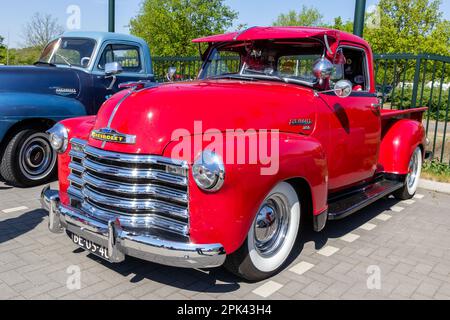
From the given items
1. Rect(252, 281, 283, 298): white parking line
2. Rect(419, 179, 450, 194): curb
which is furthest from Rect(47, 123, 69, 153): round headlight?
Rect(419, 179, 450, 194): curb

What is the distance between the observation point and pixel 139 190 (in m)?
2.97

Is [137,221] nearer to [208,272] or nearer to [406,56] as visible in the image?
[208,272]

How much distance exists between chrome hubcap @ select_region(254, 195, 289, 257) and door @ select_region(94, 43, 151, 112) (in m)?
4.20

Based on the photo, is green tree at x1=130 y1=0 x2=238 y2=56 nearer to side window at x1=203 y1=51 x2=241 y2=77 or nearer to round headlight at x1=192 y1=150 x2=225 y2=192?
side window at x1=203 y1=51 x2=241 y2=77

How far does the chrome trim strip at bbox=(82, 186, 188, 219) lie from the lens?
2.88 m

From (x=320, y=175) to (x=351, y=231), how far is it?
1.44 meters

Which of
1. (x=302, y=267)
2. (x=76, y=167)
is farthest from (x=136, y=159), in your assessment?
(x=302, y=267)

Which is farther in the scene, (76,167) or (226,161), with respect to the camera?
(76,167)

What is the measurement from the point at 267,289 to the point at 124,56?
5.24 meters

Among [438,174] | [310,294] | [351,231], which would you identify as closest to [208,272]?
[310,294]

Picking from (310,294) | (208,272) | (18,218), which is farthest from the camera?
(18,218)

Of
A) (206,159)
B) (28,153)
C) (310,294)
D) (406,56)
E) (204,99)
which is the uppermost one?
(406,56)

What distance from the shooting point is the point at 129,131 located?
3092mm

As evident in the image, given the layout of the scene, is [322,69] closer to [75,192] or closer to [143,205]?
[143,205]
